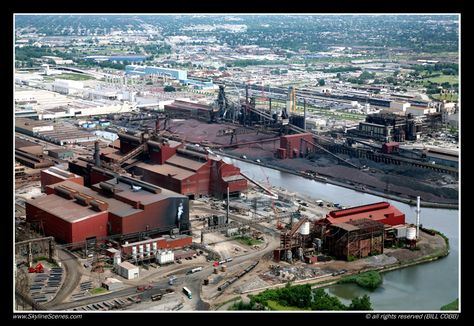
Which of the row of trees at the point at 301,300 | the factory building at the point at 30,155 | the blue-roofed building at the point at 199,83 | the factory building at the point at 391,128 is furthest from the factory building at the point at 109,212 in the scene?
the blue-roofed building at the point at 199,83

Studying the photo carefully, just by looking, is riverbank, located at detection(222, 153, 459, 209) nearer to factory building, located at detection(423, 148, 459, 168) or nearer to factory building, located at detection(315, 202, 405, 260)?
factory building, located at detection(423, 148, 459, 168)

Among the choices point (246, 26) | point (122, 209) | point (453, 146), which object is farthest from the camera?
point (246, 26)

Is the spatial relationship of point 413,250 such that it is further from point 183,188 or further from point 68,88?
point 68,88

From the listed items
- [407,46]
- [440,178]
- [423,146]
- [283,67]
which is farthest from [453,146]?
[407,46]

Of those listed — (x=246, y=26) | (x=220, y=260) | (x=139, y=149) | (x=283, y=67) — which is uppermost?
(x=246, y=26)

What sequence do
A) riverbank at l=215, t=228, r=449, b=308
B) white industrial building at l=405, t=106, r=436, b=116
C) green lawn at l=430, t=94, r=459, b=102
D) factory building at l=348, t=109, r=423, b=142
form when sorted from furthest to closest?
green lawn at l=430, t=94, r=459, b=102 < white industrial building at l=405, t=106, r=436, b=116 < factory building at l=348, t=109, r=423, b=142 < riverbank at l=215, t=228, r=449, b=308

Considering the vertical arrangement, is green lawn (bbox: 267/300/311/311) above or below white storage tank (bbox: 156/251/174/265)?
below

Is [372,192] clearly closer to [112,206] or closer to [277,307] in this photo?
[112,206]

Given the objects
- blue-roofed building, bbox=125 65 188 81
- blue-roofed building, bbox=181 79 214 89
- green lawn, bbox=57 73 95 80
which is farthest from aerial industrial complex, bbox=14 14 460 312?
blue-roofed building, bbox=125 65 188 81

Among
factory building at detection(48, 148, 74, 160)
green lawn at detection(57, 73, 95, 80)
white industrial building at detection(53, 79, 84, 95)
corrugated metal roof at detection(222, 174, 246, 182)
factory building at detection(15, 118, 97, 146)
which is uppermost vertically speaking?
green lawn at detection(57, 73, 95, 80)
